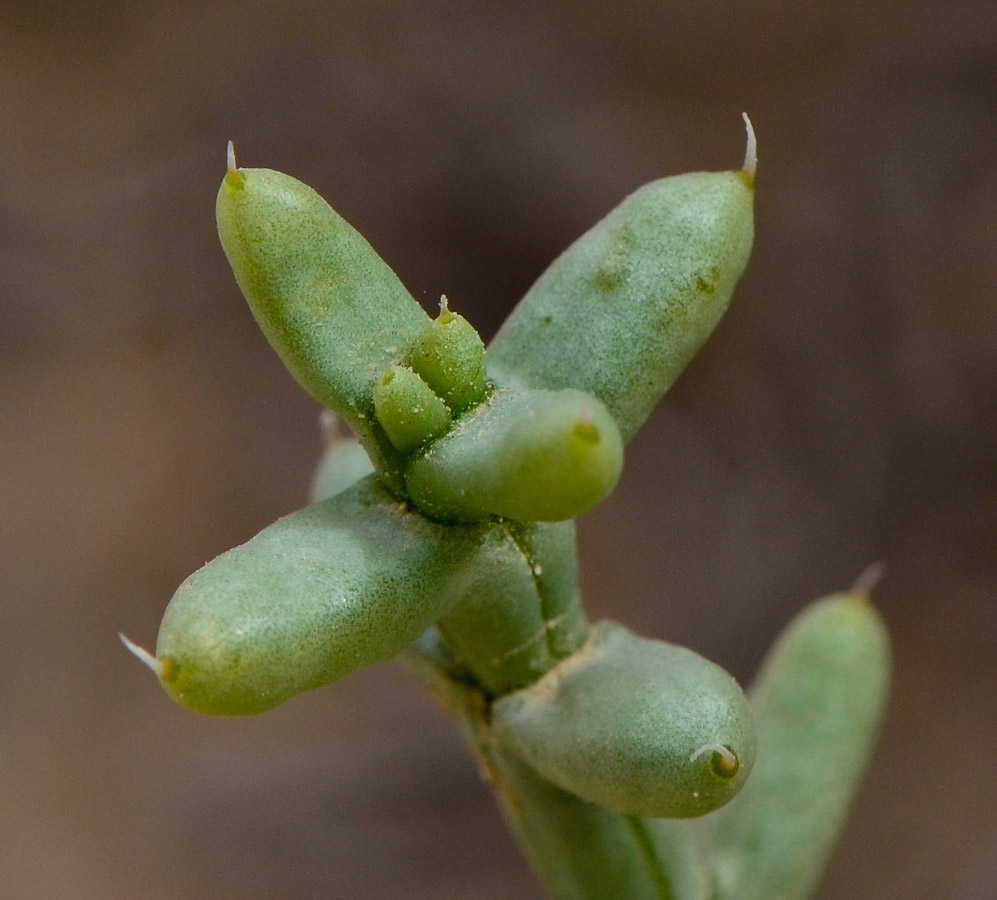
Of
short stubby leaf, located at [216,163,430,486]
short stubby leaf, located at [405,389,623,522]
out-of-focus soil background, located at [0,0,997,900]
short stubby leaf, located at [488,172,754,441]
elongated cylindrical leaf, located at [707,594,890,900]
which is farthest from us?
out-of-focus soil background, located at [0,0,997,900]

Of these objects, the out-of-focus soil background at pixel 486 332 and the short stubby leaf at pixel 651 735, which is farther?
the out-of-focus soil background at pixel 486 332

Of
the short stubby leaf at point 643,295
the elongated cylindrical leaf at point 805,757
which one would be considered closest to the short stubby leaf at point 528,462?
the short stubby leaf at point 643,295

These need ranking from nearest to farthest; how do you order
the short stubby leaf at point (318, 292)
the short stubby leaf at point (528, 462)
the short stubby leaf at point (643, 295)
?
the short stubby leaf at point (528, 462) < the short stubby leaf at point (318, 292) < the short stubby leaf at point (643, 295)

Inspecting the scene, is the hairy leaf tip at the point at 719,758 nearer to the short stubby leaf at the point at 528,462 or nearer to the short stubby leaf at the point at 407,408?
the short stubby leaf at the point at 528,462

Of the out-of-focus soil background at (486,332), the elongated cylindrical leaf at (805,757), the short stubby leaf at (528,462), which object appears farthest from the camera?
the out-of-focus soil background at (486,332)

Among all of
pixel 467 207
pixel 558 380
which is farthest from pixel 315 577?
pixel 467 207

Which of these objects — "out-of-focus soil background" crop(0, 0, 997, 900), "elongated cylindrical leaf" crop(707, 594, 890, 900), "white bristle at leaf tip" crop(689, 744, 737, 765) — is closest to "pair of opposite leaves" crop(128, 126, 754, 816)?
"white bristle at leaf tip" crop(689, 744, 737, 765)

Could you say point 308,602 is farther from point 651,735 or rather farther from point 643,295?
point 643,295

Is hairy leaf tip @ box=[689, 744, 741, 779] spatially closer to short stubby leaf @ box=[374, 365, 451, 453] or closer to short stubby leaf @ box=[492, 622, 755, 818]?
short stubby leaf @ box=[492, 622, 755, 818]
